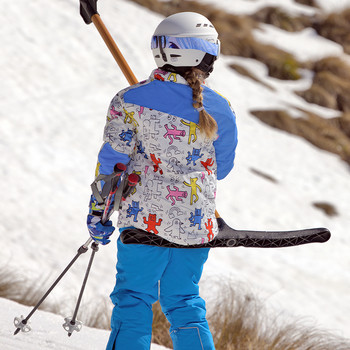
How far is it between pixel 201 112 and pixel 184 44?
29cm

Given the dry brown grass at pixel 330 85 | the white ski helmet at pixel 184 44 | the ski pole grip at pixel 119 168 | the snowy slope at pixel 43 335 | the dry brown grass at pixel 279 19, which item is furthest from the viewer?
the dry brown grass at pixel 279 19

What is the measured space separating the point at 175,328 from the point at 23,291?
2.03 m

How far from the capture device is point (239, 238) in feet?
9.20

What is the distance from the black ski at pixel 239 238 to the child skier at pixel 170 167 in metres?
0.03

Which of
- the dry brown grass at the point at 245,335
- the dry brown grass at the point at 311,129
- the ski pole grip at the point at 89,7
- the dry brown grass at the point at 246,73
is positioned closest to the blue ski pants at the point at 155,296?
the dry brown grass at the point at 245,335

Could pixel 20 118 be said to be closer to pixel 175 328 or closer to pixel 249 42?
pixel 175 328

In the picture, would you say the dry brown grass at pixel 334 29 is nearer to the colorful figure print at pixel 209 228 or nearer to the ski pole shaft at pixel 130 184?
the colorful figure print at pixel 209 228

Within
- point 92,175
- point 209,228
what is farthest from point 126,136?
point 92,175

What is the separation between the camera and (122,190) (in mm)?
2510

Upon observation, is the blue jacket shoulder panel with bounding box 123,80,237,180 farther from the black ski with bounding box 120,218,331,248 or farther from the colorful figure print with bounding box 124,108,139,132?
the black ski with bounding box 120,218,331,248

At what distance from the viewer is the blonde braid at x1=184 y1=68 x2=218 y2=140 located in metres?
2.50

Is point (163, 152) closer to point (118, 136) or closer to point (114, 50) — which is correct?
point (118, 136)

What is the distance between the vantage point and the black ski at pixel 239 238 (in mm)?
2521

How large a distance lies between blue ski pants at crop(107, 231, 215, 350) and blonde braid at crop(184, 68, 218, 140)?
509 mm
